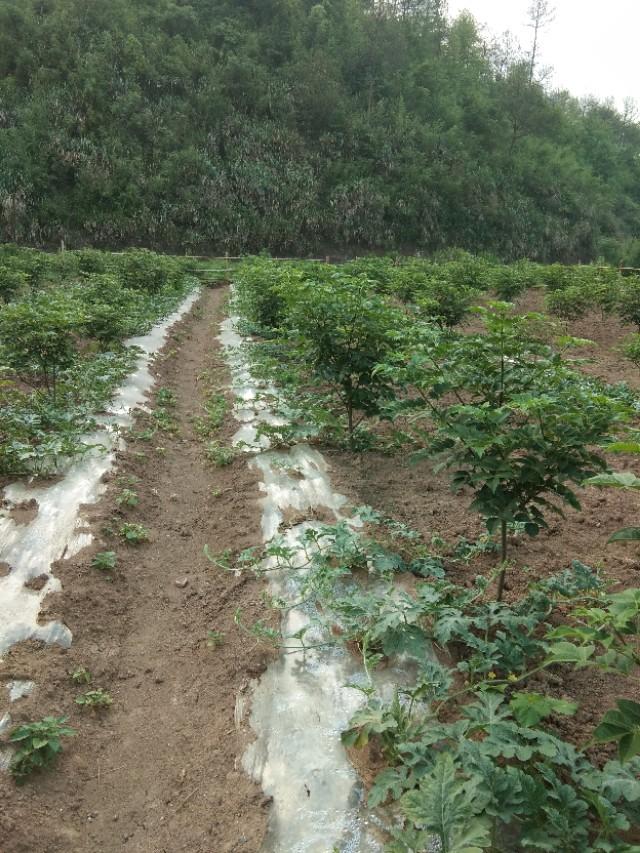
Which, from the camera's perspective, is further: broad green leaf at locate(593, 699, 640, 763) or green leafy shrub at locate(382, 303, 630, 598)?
green leafy shrub at locate(382, 303, 630, 598)

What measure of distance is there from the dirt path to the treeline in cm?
2855

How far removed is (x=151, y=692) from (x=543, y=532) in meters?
2.81

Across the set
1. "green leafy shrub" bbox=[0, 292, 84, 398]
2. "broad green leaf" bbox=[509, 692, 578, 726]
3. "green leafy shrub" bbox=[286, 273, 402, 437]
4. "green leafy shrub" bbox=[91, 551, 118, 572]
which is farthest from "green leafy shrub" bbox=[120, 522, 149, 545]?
"broad green leaf" bbox=[509, 692, 578, 726]

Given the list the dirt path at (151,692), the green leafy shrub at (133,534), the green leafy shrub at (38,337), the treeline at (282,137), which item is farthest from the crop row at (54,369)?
the treeline at (282,137)

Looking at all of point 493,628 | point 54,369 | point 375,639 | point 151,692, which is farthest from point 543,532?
point 54,369

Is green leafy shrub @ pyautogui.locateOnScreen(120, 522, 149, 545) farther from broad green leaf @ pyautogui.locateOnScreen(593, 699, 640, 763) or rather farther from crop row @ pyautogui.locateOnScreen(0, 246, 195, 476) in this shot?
broad green leaf @ pyautogui.locateOnScreen(593, 699, 640, 763)

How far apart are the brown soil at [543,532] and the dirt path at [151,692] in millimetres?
1031

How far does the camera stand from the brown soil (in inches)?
102

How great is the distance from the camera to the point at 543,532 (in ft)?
13.1

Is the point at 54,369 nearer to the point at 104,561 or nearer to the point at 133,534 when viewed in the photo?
the point at 133,534

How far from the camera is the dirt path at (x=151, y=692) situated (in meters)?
2.24

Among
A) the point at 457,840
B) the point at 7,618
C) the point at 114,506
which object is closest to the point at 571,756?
the point at 457,840

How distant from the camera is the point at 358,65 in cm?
4888

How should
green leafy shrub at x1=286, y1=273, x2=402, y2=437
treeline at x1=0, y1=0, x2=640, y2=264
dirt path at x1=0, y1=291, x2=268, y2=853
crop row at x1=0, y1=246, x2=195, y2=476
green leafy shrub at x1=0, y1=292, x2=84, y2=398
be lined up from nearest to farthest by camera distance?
dirt path at x1=0, y1=291, x2=268, y2=853 → green leafy shrub at x1=286, y1=273, x2=402, y2=437 → crop row at x1=0, y1=246, x2=195, y2=476 → green leafy shrub at x1=0, y1=292, x2=84, y2=398 → treeline at x1=0, y1=0, x2=640, y2=264
